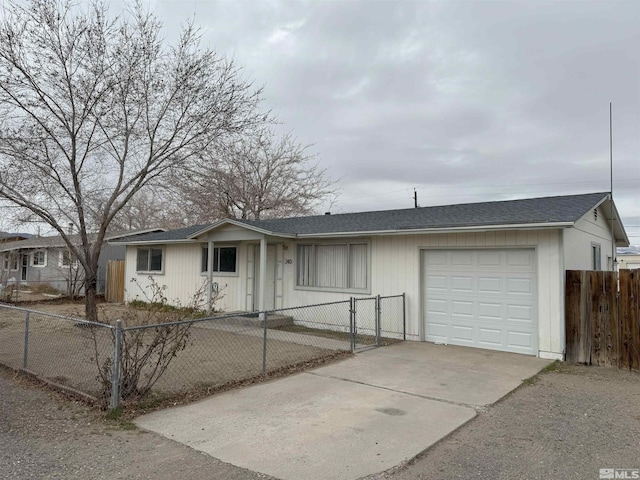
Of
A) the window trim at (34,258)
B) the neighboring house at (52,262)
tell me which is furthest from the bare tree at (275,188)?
the window trim at (34,258)

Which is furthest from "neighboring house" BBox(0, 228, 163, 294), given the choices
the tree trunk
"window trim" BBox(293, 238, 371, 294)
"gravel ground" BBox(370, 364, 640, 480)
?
"gravel ground" BBox(370, 364, 640, 480)

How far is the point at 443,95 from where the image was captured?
12.7 m

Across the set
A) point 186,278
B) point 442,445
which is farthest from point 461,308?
point 186,278

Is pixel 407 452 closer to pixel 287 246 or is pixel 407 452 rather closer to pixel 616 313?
pixel 616 313

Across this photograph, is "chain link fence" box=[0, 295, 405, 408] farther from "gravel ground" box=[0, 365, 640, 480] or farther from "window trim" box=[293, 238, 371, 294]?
"gravel ground" box=[0, 365, 640, 480]

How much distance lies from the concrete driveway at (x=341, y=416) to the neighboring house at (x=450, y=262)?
4.47 ft

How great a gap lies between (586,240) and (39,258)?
30263mm

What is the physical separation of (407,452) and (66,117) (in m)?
10.9

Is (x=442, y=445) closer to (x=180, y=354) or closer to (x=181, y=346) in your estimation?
(x=181, y=346)

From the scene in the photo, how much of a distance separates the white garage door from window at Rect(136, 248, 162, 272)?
36.0ft

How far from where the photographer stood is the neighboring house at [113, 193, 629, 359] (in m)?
7.97

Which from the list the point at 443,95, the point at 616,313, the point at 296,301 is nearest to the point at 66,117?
the point at 296,301

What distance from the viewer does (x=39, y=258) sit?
27.6m

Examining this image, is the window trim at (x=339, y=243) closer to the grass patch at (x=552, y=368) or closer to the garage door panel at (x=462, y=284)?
the garage door panel at (x=462, y=284)
